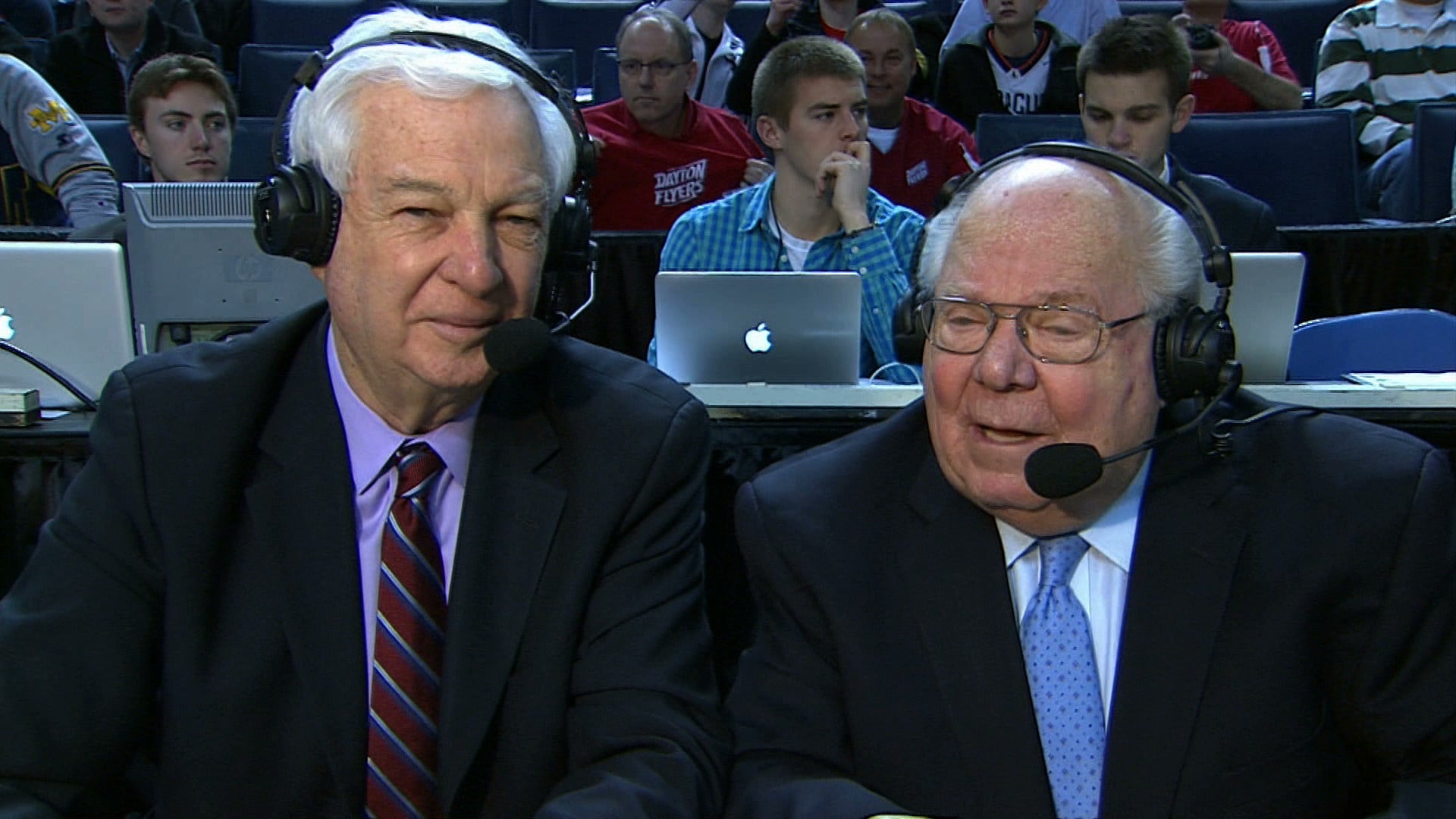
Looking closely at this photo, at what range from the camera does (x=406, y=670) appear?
1.44 m

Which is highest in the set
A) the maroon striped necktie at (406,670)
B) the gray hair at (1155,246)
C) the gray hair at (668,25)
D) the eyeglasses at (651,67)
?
the gray hair at (668,25)

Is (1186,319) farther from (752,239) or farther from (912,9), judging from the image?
(912,9)

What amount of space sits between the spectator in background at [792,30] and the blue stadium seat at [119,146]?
2.11 metres

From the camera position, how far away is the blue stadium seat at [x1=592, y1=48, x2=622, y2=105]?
574 centimetres

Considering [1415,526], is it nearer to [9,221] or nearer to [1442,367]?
[1442,367]

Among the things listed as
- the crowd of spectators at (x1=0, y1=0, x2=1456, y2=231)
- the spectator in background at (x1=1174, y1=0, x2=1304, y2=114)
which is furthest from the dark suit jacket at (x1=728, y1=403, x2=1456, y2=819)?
the spectator in background at (x1=1174, y1=0, x2=1304, y2=114)

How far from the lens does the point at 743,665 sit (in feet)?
4.97

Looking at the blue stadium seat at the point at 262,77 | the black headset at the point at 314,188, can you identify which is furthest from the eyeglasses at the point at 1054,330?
the blue stadium seat at the point at 262,77

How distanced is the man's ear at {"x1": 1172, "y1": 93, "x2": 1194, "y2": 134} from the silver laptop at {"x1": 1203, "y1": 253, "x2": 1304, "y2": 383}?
147cm

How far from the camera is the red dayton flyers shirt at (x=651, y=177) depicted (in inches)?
183

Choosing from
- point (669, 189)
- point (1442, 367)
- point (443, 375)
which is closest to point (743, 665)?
point (443, 375)

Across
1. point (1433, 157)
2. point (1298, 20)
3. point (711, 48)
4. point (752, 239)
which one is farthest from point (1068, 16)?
point (752, 239)

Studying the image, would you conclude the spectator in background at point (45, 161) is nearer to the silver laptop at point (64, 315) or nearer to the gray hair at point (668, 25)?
the gray hair at point (668, 25)

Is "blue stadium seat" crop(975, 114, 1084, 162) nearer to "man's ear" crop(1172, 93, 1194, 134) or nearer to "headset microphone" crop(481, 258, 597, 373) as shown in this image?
"man's ear" crop(1172, 93, 1194, 134)
